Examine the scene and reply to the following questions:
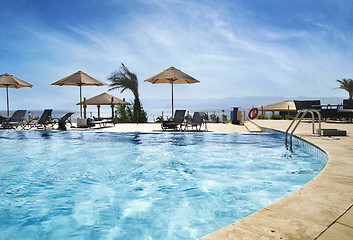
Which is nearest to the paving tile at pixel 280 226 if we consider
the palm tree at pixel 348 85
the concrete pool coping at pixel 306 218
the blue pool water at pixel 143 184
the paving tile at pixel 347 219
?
the concrete pool coping at pixel 306 218

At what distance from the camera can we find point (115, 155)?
22.6 feet

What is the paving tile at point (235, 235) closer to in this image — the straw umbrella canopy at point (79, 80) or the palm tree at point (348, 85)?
the straw umbrella canopy at point (79, 80)

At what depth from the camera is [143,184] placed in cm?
456

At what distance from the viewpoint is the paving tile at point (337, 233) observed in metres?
1.45

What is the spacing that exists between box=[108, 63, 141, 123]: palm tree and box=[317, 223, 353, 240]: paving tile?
17318 mm

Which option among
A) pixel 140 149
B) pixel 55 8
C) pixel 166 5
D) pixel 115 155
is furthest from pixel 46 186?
pixel 55 8

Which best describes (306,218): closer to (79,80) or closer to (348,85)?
(79,80)

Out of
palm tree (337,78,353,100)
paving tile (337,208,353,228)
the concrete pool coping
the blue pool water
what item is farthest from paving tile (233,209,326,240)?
palm tree (337,78,353,100)

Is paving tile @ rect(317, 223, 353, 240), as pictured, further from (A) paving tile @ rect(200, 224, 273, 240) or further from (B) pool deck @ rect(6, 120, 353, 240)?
(A) paving tile @ rect(200, 224, 273, 240)

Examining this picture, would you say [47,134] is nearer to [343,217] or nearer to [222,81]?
[343,217]

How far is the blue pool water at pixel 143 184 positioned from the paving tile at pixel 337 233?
1.54m

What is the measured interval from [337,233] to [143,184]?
3.48 metres

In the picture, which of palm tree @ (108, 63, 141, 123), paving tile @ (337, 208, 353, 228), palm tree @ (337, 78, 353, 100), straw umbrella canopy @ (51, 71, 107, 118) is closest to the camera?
paving tile @ (337, 208, 353, 228)

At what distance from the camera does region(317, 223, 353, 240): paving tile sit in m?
1.45
